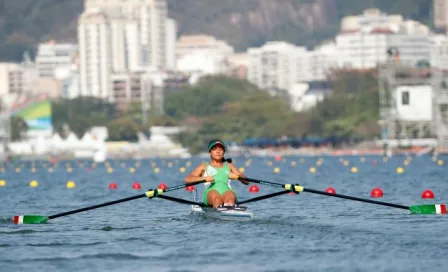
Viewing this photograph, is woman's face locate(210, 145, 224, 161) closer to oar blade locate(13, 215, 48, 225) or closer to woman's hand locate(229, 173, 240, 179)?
woman's hand locate(229, 173, 240, 179)

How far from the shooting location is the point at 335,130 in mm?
168625

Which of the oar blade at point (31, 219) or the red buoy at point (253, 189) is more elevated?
the red buoy at point (253, 189)

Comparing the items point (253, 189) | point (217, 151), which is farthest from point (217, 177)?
point (253, 189)

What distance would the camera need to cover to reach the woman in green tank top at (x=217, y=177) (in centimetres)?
3162

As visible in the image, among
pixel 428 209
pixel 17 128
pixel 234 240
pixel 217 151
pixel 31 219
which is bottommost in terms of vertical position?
pixel 234 240

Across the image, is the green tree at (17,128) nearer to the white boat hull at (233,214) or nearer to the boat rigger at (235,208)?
the boat rigger at (235,208)

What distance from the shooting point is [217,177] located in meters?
31.9

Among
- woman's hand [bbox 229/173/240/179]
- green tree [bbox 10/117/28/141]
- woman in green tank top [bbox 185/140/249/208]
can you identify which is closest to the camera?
woman's hand [bbox 229/173/240/179]

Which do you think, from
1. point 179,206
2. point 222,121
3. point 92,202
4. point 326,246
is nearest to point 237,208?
point 326,246

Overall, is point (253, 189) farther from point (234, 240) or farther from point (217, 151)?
point (234, 240)

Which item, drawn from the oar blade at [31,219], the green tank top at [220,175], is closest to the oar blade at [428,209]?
the green tank top at [220,175]

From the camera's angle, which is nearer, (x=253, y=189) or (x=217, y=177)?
(x=217, y=177)

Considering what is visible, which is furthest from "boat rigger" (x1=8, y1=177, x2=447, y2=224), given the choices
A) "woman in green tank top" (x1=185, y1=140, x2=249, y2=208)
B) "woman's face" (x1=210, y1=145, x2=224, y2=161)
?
"woman's face" (x1=210, y1=145, x2=224, y2=161)

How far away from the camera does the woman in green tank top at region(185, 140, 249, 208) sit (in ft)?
104
